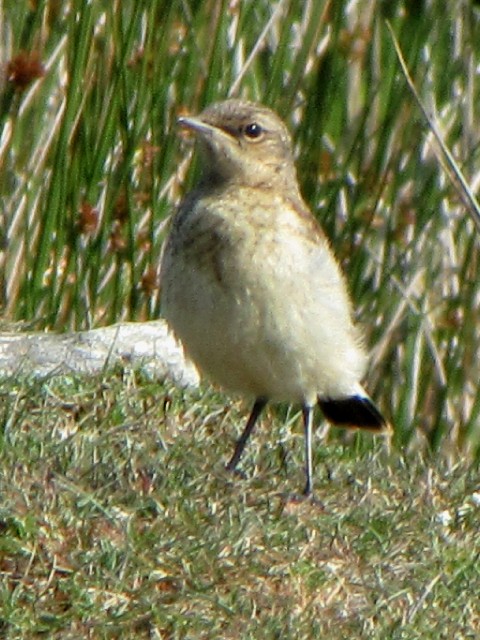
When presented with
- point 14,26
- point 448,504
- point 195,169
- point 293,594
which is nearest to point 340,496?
point 448,504

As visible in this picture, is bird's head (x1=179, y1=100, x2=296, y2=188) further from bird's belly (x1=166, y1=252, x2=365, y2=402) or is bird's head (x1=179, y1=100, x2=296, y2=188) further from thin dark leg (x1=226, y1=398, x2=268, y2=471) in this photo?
thin dark leg (x1=226, y1=398, x2=268, y2=471)

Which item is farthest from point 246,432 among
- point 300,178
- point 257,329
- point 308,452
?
point 300,178

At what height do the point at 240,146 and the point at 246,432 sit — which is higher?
the point at 240,146

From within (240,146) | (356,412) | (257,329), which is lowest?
(356,412)

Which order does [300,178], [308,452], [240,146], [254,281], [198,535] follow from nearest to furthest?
[198,535]
[254,281]
[308,452]
[240,146]
[300,178]

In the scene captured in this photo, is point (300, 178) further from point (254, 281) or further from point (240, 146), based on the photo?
point (254, 281)

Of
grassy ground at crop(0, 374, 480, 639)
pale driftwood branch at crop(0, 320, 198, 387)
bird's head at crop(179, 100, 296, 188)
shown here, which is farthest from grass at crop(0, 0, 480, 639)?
bird's head at crop(179, 100, 296, 188)

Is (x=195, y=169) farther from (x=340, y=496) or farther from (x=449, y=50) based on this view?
(x=340, y=496)
